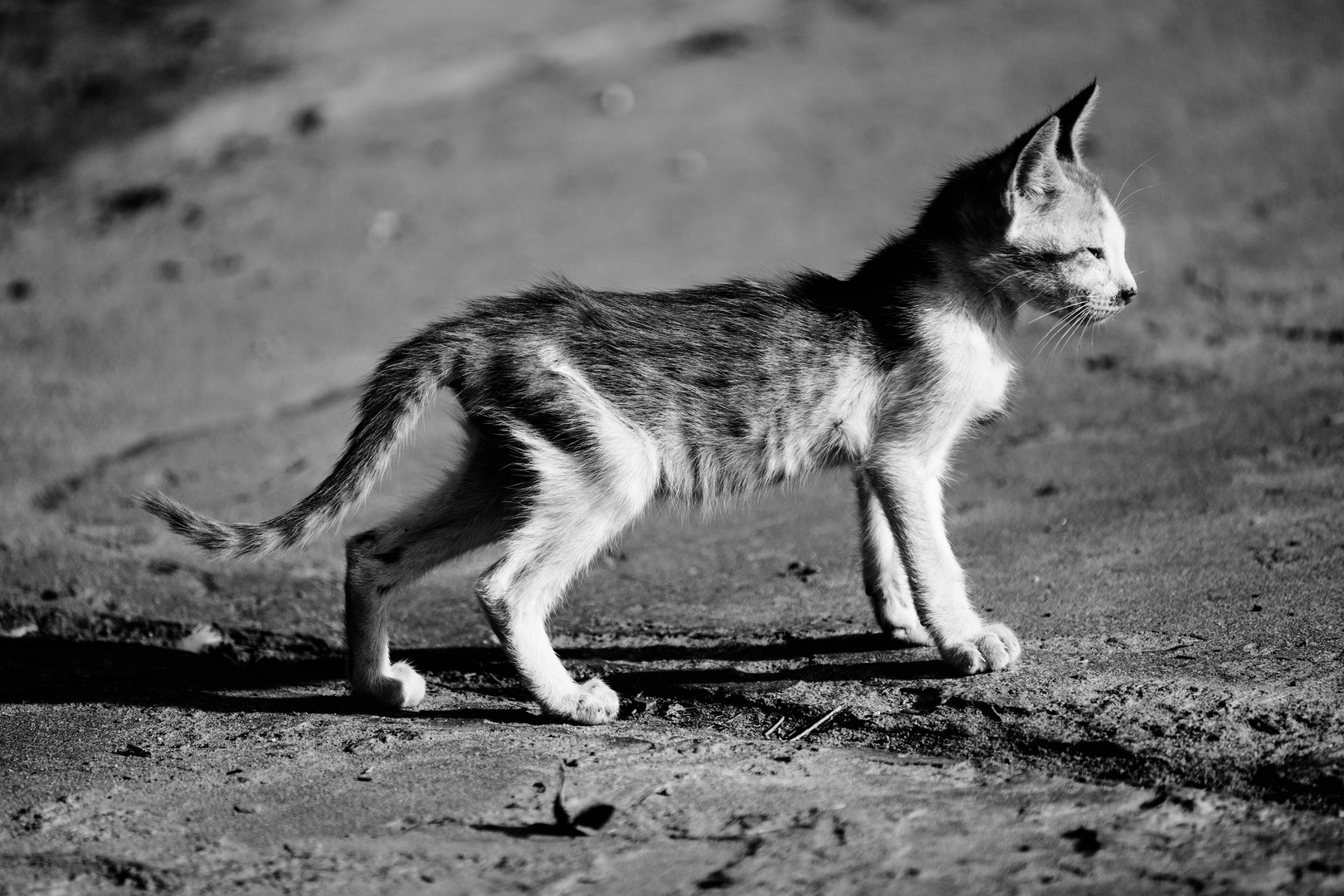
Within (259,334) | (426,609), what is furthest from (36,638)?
(259,334)

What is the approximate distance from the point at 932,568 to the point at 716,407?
0.72 m

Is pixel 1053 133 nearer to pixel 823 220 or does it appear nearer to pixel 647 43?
pixel 823 220

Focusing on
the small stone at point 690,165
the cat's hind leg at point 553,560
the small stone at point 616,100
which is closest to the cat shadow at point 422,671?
the cat's hind leg at point 553,560

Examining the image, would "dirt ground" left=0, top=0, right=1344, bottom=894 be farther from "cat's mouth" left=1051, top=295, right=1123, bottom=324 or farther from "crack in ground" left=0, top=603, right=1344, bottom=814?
"cat's mouth" left=1051, top=295, right=1123, bottom=324

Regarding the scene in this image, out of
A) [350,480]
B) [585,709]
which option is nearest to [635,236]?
[350,480]

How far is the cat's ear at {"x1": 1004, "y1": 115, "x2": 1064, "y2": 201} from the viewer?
368cm

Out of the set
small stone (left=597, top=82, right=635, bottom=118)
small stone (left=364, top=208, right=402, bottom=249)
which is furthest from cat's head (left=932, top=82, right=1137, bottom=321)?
small stone (left=597, top=82, right=635, bottom=118)

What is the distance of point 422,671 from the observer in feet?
12.5

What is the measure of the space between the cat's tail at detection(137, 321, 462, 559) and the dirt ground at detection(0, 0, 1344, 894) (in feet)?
1.51

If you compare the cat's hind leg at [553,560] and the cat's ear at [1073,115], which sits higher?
the cat's ear at [1073,115]

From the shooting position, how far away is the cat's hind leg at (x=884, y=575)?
3744mm

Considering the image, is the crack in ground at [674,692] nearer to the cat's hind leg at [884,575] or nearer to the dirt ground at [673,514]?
the dirt ground at [673,514]

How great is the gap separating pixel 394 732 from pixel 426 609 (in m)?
0.96

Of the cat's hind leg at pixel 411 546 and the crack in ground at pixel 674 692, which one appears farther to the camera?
the cat's hind leg at pixel 411 546
